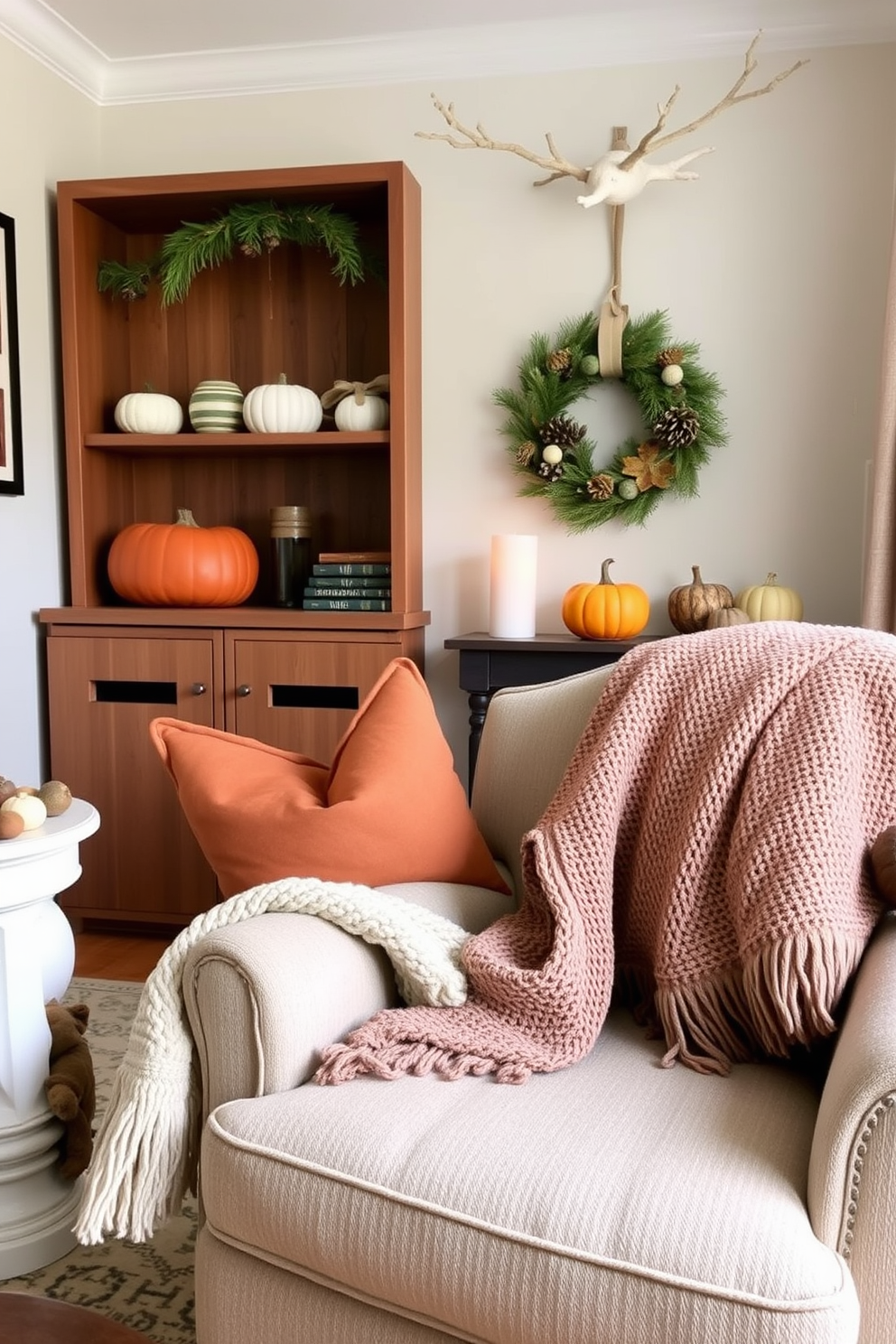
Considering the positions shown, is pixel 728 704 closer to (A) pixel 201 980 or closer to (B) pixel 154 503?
(A) pixel 201 980

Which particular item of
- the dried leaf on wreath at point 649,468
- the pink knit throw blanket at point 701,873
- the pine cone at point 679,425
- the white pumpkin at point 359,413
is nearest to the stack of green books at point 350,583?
the white pumpkin at point 359,413

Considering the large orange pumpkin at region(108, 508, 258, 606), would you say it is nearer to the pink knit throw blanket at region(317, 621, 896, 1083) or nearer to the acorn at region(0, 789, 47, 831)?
the acorn at region(0, 789, 47, 831)

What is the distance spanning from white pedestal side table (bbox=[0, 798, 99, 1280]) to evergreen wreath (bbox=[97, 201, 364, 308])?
1859mm

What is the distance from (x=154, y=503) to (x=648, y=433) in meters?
1.46

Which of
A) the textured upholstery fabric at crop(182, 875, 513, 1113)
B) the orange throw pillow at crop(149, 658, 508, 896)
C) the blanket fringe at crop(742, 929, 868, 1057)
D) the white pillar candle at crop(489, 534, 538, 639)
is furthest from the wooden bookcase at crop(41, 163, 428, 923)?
the blanket fringe at crop(742, 929, 868, 1057)

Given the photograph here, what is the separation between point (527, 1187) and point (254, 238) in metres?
2.58

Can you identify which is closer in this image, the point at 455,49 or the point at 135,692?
the point at 455,49

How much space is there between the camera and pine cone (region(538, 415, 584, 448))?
295 centimetres

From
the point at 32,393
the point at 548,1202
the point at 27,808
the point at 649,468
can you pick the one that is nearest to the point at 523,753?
the point at 27,808

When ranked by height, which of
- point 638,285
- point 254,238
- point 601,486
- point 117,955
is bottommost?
point 117,955

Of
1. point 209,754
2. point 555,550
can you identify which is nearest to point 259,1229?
point 209,754

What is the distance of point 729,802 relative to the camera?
139cm

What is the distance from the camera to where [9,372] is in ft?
9.32

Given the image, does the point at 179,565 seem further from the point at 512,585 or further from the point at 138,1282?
the point at 138,1282
